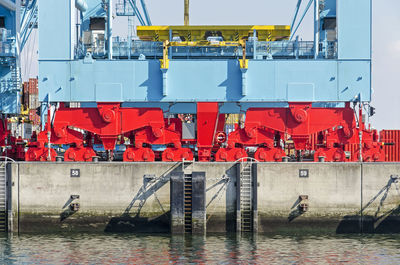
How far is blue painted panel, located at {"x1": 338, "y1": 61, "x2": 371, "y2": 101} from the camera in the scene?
156ft

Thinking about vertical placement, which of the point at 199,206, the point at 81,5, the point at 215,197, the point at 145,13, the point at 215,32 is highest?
the point at 145,13

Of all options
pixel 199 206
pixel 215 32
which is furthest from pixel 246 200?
pixel 215 32

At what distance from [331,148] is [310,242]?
36.0 feet

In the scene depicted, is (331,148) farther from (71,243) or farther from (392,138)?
(71,243)

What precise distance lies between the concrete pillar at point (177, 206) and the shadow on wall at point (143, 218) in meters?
0.92

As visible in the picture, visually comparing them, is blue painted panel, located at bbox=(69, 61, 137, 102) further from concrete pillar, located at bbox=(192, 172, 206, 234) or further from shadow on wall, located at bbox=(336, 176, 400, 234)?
shadow on wall, located at bbox=(336, 176, 400, 234)

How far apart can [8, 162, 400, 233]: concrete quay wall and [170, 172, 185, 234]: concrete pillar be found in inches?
39.0

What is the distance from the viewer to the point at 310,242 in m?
39.0

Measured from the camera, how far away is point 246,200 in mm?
41344

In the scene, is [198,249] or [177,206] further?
[177,206]

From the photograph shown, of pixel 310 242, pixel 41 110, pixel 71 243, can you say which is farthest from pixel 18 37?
pixel 310 242

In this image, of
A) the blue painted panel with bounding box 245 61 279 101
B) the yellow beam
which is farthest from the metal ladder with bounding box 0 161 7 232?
the yellow beam

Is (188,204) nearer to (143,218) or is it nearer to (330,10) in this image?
(143,218)

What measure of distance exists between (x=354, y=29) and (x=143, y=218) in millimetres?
18459
